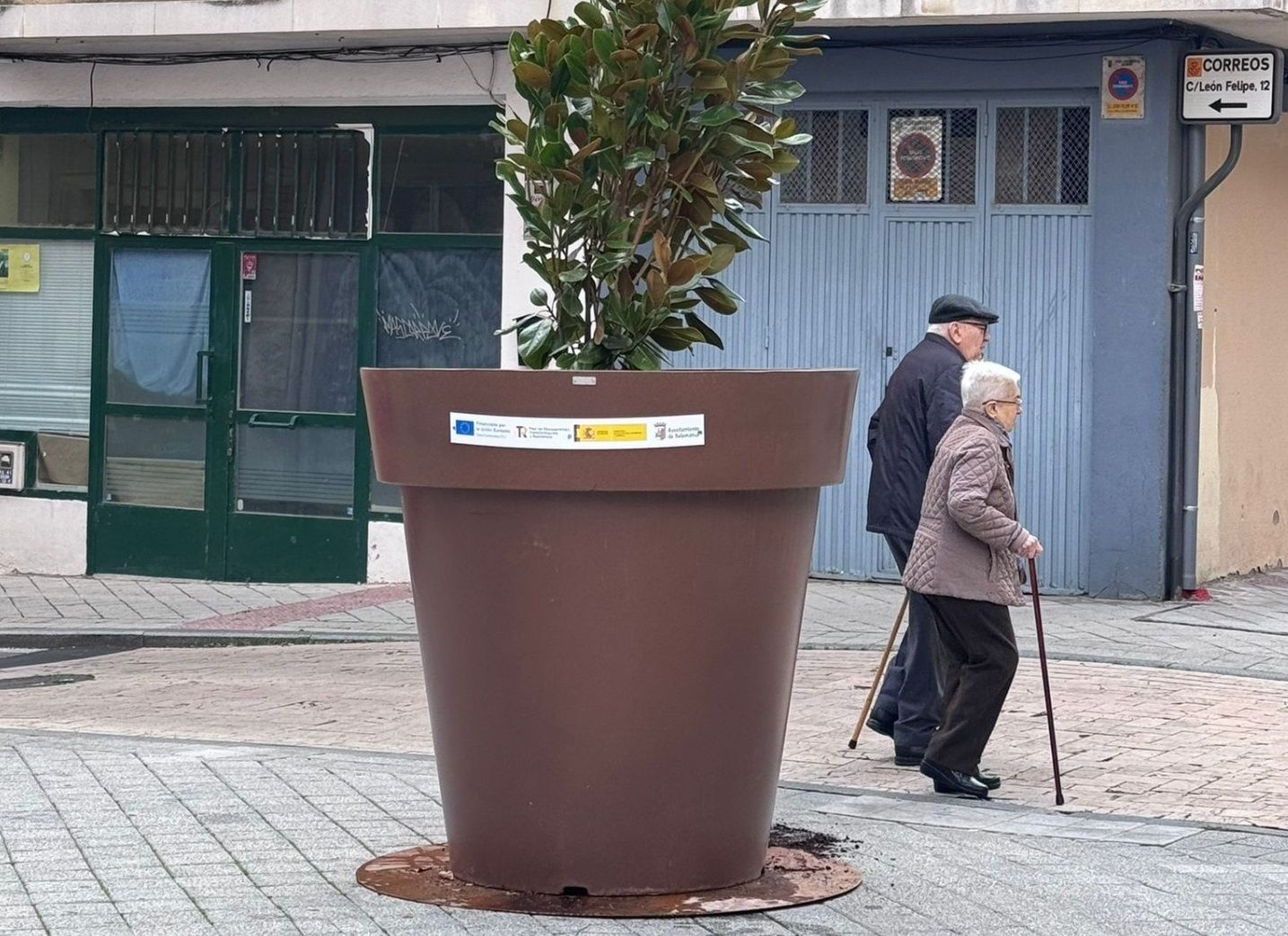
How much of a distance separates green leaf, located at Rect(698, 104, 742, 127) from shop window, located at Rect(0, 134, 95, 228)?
393 inches

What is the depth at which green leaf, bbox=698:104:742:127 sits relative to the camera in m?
5.36

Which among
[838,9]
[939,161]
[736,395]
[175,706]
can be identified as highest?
[838,9]

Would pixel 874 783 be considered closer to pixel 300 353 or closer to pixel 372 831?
pixel 372 831

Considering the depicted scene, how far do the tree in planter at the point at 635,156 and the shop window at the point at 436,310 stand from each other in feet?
26.1

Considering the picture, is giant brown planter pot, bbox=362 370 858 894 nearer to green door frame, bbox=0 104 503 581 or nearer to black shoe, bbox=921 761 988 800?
black shoe, bbox=921 761 988 800

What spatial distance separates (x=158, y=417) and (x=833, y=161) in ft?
16.5

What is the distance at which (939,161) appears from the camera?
41.5ft

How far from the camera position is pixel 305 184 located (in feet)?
45.6

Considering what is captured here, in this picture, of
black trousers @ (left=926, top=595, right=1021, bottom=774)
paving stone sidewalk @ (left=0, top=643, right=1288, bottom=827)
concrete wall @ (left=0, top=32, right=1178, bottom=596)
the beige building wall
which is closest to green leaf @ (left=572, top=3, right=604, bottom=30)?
black trousers @ (left=926, top=595, right=1021, bottom=774)

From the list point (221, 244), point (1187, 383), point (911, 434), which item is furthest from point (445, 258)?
point (911, 434)

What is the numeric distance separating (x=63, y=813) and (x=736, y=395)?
267 centimetres

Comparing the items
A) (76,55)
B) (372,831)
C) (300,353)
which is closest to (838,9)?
(300,353)

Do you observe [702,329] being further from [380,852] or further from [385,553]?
[385,553]

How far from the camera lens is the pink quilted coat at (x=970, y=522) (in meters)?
6.90
